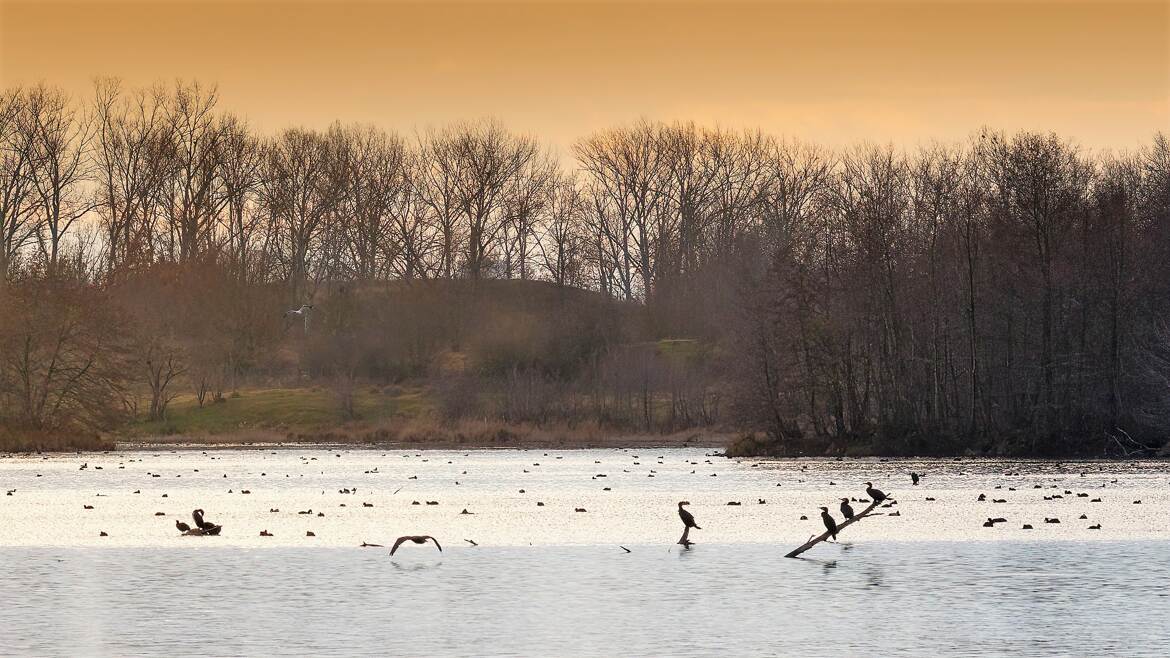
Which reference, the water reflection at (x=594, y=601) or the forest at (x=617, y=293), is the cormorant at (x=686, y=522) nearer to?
the water reflection at (x=594, y=601)

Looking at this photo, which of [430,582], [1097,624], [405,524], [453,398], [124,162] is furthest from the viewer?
[124,162]

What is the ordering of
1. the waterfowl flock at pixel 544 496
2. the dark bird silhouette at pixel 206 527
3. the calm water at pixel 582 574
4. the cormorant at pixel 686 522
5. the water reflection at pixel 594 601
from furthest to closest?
the waterfowl flock at pixel 544 496
the dark bird silhouette at pixel 206 527
the cormorant at pixel 686 522
the calm water at pixel 582 574
the water reflection at pixel 594 601

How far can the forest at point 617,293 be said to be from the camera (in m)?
66.8

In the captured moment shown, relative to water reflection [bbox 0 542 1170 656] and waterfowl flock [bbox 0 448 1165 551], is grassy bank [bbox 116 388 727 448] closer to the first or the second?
waterfowl flock [bbox 0 448 1165 551]

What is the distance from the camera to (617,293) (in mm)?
110062

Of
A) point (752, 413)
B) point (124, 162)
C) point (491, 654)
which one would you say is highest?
point (124, 162)

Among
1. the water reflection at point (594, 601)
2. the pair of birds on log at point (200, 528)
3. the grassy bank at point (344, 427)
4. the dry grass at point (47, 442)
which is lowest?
the water reflection at point (594, 601)

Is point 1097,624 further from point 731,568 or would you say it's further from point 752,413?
point 752,413

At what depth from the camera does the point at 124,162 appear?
327 feet

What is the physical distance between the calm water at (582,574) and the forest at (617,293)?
2446 centimetres

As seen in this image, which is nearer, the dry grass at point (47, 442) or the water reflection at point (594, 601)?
the water reflection at point (594, 601)

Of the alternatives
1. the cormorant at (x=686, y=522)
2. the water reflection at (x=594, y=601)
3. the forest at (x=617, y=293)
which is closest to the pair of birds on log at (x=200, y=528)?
the water reflection at (x=594, y=601)

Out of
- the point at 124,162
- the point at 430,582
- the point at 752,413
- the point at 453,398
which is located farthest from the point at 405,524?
the point at 124,162

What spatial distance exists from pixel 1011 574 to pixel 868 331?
48.6 meters
